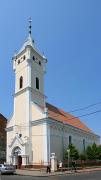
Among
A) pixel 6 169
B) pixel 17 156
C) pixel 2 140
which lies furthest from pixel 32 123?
pixel 2 140

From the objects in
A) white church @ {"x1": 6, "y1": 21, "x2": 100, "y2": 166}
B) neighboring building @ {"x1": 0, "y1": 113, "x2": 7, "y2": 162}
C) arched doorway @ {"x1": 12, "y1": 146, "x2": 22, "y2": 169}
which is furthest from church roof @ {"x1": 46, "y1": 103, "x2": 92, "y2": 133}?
neighboring building @ {"x1": 0, "y1": 113, "x2": 7, "y2": 162}

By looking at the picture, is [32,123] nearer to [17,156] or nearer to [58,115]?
[17,156]

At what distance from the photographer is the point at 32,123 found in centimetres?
4841

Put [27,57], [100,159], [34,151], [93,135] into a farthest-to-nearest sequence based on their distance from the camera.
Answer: [93,135] → [100,159] → [27,57] → [34,151]

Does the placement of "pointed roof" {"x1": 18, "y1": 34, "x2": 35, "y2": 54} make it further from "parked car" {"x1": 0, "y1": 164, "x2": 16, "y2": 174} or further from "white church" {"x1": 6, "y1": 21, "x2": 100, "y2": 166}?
"parked car" {"x1": 0, "y1": 164, "x2": 16, "y2": 174}

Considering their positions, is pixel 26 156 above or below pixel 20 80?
below

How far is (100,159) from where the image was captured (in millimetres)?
57000

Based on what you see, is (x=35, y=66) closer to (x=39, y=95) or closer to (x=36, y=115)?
(x=39, y=95)

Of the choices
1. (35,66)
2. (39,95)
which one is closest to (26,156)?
(39,95)

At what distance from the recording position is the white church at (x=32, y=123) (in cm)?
4644

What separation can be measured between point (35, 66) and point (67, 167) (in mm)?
17983

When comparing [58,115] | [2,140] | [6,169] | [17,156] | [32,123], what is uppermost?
[58,115]

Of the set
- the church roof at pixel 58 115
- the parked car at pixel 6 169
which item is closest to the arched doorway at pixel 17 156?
the church roof at pixel 58 115

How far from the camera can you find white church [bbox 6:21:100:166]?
46438mm
